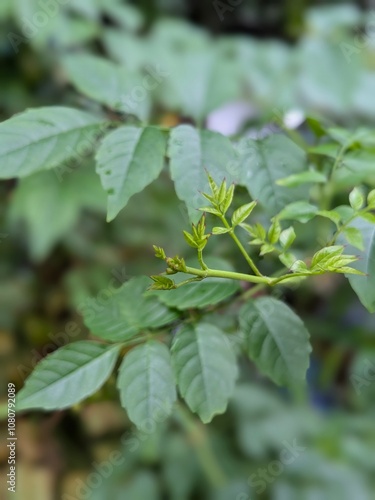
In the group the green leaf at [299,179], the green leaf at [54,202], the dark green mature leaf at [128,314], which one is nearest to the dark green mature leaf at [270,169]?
the green leaf at [299,179]

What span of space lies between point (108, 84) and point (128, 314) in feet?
0.88

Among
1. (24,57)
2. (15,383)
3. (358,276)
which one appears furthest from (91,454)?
(24,57)

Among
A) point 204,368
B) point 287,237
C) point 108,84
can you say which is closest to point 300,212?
point 287,237

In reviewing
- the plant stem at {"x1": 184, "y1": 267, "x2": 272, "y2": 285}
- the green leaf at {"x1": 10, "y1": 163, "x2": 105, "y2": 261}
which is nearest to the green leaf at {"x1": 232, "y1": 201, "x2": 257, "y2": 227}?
the plant stem at {"x1": 184, "y1": 267, "x2": 272, "y2": 285}

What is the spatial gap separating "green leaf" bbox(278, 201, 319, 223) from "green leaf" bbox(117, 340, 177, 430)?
0.44 feet

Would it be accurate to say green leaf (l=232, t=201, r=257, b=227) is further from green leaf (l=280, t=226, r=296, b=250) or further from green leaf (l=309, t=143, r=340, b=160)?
green leaf (l=309, t=143, r=340, b=160)

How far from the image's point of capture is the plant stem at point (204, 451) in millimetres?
957

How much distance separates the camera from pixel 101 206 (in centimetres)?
100

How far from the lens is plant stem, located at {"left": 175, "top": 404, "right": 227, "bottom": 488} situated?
96cm

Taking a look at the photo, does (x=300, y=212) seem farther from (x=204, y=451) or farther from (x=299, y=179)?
(x=204, y=451)

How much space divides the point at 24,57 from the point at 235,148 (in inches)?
35.4

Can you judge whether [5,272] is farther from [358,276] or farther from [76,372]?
[358,276]

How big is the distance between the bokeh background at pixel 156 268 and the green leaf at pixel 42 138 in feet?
0.68

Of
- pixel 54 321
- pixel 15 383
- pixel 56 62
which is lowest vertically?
pixel 54 321
